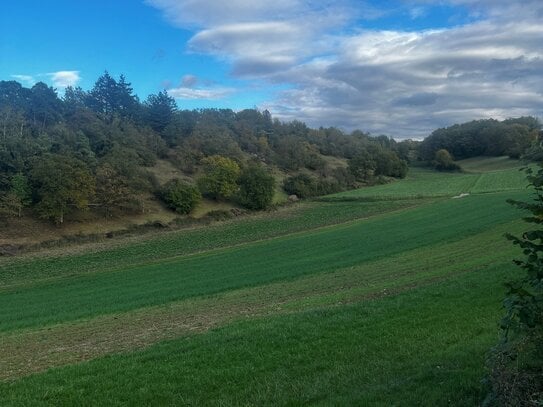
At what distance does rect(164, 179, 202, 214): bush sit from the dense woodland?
15 cm

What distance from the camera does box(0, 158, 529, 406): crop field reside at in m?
7.85

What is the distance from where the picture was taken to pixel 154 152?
98.5 meters

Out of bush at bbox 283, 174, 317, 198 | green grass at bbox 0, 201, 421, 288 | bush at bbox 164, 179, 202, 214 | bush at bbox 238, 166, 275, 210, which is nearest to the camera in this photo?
green grass at bbox 0, 201, 421, 288

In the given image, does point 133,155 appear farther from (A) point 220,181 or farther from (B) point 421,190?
(B) point 421,190

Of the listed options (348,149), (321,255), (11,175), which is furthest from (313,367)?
(348,149)

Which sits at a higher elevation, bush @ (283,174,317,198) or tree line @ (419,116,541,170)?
tree line @ (419,116,541,170)

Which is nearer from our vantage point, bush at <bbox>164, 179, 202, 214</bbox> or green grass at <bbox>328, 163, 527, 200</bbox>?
bush at <bbox>164, 179, 202, 214</bbox>

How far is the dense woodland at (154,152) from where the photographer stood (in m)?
62.7

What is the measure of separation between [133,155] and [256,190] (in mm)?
20132

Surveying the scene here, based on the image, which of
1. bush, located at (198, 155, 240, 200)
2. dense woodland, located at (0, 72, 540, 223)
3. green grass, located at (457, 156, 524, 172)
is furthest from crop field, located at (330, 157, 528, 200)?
bush, located at (198, 155, 240, 200)

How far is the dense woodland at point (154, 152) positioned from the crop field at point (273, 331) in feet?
15.1

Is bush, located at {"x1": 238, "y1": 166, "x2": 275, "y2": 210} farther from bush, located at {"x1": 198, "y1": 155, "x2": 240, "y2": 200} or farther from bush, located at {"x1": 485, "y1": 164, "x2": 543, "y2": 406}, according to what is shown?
bush, located at {"x1": 485, "y1": 164, "x2": 543, "y2": 406}

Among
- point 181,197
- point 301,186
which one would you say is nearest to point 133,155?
point 181,197

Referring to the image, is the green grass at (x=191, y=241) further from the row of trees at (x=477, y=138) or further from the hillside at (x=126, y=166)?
the row of trees at (x=477, y=138)
